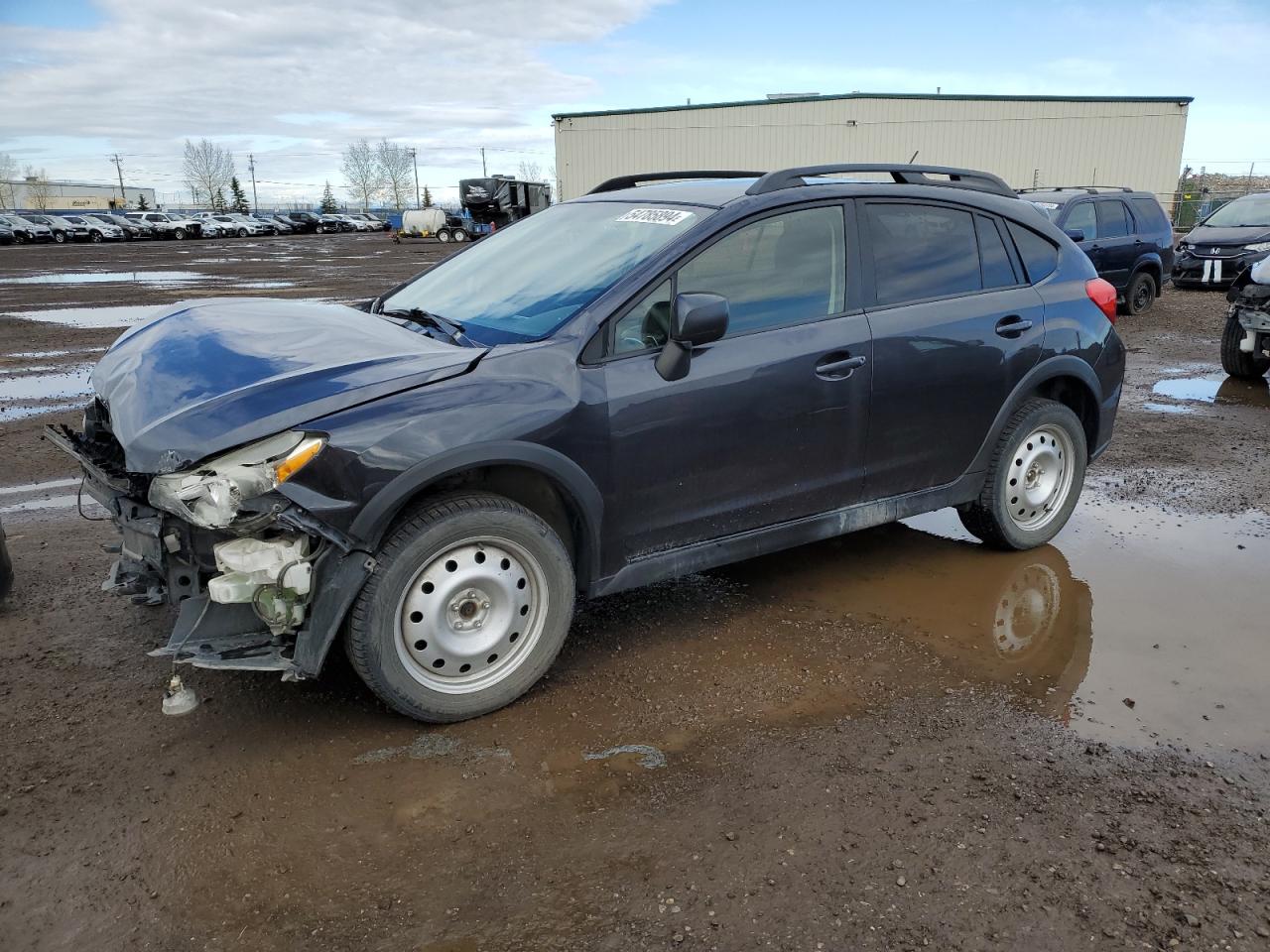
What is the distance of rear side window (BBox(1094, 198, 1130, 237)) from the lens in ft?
48.7

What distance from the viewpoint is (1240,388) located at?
9672mm

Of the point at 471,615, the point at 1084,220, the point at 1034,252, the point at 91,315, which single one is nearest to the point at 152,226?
the point at 91,315

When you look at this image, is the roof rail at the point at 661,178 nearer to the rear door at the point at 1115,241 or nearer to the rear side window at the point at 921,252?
the rear side window at the point at 921,252

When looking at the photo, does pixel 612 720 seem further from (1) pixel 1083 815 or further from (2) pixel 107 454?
(2) pixel 107 454

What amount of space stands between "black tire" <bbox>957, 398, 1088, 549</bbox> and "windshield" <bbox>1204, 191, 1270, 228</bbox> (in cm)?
1619

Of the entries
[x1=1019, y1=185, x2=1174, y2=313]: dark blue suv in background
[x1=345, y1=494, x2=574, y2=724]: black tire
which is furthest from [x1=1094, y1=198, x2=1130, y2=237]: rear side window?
[x1=345, y1=494, x2=574, y2=724]: black tire

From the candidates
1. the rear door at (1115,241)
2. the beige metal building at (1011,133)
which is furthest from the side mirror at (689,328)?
the beige metal building at (1011,133)

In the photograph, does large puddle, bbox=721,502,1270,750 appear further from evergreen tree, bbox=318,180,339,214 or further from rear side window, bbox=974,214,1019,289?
evergreen tree, bbox=318,180,339,214

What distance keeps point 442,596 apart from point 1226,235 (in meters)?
19.4

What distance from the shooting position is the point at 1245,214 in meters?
18.4

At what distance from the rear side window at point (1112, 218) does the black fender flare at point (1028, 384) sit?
37.5 ft

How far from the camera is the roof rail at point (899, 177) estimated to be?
409cm

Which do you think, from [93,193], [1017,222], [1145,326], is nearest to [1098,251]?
[1145,326]

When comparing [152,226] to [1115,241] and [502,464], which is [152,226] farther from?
[502,464]
